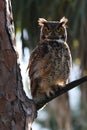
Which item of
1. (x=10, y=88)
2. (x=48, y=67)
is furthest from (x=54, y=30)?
(x=10, y=88)

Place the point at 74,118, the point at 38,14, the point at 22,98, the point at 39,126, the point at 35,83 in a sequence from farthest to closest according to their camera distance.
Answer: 1. the point at 39,126
2. the point at 74,118
3. the point at 38,14
4. the point at 35,83
5. the point at 22,98

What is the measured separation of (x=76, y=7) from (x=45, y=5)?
0.36 m

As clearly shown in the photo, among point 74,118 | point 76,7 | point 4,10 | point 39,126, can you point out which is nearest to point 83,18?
point 76,7

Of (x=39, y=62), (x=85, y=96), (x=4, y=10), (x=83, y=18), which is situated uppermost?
(x=4, y=10)

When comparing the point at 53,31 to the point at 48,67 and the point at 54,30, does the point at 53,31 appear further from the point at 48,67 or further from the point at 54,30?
the point at 48,67

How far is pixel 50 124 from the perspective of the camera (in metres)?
16.2

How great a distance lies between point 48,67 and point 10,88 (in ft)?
4.03

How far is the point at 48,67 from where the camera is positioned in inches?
199

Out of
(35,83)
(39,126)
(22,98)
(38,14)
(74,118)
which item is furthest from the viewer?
(39,126)

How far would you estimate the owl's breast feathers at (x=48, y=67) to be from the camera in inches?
197

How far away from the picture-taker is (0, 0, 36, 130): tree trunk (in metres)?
3.78

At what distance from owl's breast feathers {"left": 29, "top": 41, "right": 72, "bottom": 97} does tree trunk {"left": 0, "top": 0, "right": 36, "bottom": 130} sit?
1024 mm

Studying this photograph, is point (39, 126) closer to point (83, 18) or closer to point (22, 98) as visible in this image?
point (83, 18)

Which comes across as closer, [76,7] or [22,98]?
[22,98]
